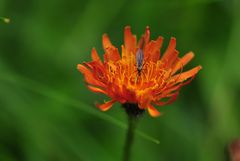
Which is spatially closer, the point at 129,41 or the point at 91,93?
the point at 129,41

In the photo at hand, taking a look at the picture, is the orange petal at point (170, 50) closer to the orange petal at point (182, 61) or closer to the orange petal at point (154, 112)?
the orange petal at point (182, 61)

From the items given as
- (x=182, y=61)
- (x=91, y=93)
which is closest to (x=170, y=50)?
(x=182, y=61)

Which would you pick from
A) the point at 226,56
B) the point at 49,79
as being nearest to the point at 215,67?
the point at 226,56

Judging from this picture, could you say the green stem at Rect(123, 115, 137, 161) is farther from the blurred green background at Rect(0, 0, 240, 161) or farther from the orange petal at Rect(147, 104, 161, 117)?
the blurred green background at Rect(0, 0, 240, 161)

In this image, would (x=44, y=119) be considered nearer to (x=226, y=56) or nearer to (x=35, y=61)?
(x=35, y=61)

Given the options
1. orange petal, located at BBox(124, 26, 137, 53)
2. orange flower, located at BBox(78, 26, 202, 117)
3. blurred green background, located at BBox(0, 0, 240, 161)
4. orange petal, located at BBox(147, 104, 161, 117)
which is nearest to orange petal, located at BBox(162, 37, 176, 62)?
orange flower, located at BBox(78, 26, 202, 117)

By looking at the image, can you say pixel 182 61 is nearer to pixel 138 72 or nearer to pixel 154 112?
pixel 138 72

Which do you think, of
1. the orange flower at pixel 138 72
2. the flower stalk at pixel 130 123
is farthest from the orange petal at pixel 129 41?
the flower stalk at pixel 130 123
